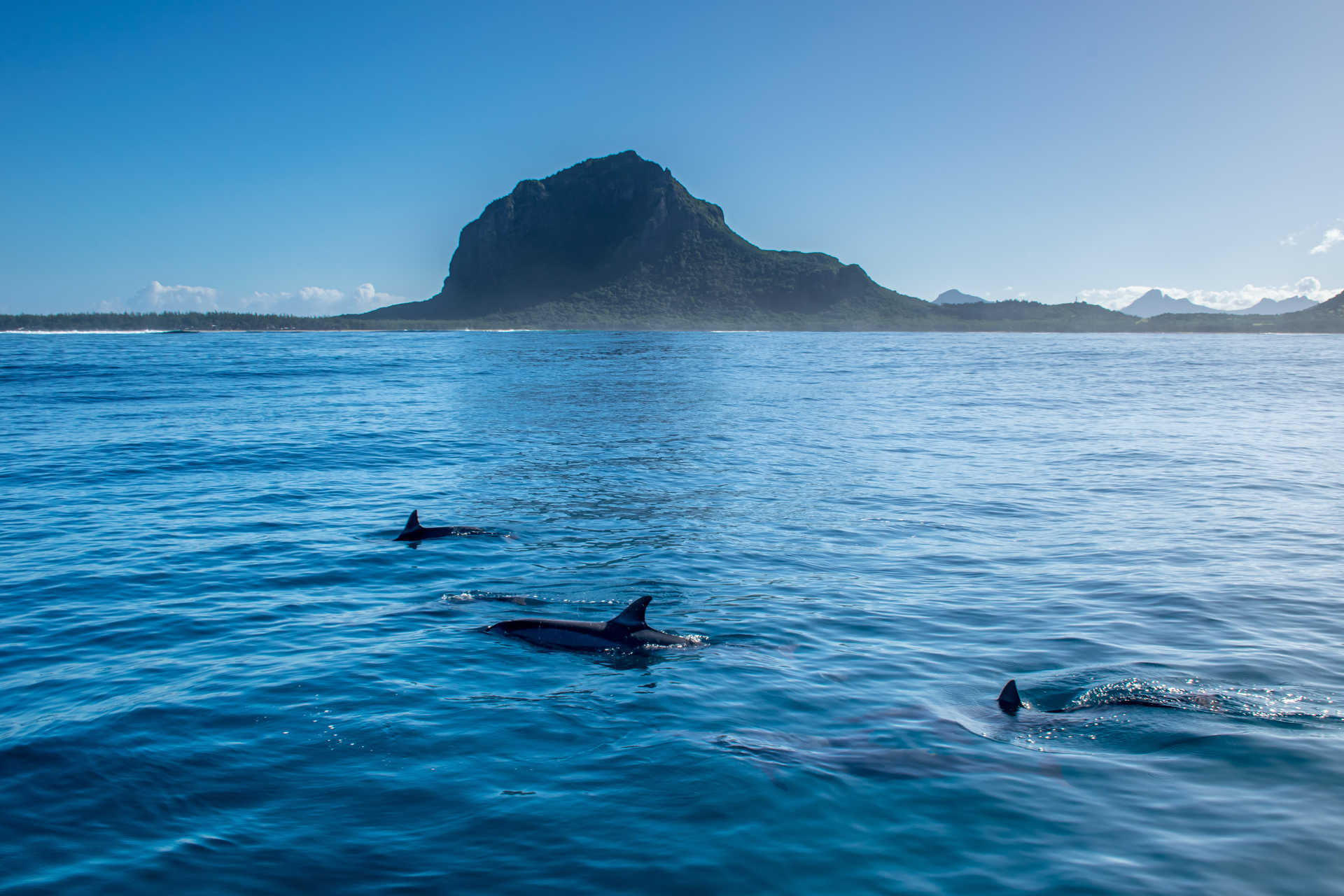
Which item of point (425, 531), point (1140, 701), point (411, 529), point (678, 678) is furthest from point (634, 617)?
point (411, 529)

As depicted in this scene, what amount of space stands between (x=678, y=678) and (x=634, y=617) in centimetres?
122

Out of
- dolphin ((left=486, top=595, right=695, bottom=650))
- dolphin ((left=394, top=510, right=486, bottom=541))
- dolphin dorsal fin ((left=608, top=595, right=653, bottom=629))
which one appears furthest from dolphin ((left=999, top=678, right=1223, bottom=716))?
dolphin ((left=394, top=510, right=486, bottom=541))

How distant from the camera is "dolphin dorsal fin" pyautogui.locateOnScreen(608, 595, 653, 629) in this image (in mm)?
10203

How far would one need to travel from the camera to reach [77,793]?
6758 millimetres

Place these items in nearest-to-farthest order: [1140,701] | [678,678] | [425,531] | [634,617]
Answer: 1. [1140,701]
2. [678,678]
3. [634,617]
4. [425,531]

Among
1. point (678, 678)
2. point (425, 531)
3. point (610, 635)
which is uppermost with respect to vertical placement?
point (425, 531)

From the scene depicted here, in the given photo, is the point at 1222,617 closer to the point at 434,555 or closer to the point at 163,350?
the point at 434,555

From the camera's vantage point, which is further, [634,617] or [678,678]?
[634,617]

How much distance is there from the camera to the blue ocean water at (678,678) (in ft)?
19.7

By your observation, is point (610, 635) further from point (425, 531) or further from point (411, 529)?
point (411, 529)

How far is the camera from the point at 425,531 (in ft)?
51.7

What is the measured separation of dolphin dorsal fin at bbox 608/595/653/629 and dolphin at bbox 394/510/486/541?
676 cm

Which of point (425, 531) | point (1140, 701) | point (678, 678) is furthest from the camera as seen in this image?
point (425, 531)

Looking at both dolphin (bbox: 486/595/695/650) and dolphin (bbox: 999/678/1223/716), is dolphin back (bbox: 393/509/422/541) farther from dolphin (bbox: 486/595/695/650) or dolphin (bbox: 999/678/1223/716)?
dolphin (bbox: 999/678/1223/716)
